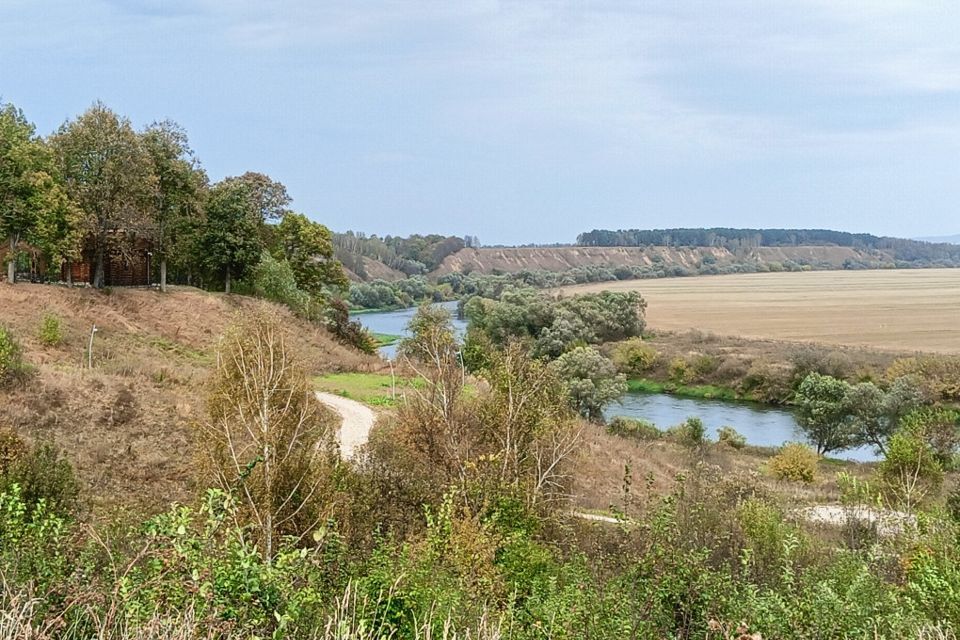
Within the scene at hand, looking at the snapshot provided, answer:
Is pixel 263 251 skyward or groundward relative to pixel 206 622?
skyward

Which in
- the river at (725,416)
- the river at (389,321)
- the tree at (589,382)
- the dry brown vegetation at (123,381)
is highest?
the dry brown vegetation at (123,381)

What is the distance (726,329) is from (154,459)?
81.1 m

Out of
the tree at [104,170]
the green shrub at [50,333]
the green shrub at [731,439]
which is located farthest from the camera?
the green shrub at [731,439]

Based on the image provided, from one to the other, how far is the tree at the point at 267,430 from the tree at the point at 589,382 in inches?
1233

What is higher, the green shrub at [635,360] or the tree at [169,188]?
the tree at [169,188]

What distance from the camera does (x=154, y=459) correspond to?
1789 cm

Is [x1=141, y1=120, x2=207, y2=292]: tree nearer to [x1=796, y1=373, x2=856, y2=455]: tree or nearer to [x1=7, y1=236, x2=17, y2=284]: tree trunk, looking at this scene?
[x1=7, y1=236, x2=17, y2=284]: tree trunk

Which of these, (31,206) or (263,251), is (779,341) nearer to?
(263,251)

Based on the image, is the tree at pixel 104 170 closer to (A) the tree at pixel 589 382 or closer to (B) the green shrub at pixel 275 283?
(B) the green shrub at pixel 275 283

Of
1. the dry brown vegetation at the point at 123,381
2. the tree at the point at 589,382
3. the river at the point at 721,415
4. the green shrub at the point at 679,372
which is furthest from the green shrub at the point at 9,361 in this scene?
the green shrub at the point at 679,372

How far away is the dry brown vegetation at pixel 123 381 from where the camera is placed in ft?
56.4

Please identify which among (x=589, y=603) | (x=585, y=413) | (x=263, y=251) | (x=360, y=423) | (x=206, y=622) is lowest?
(x=585, y=413)

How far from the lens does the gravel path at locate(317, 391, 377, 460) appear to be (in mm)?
21109

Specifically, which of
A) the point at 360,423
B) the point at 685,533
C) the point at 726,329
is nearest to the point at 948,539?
the point at 685,533
